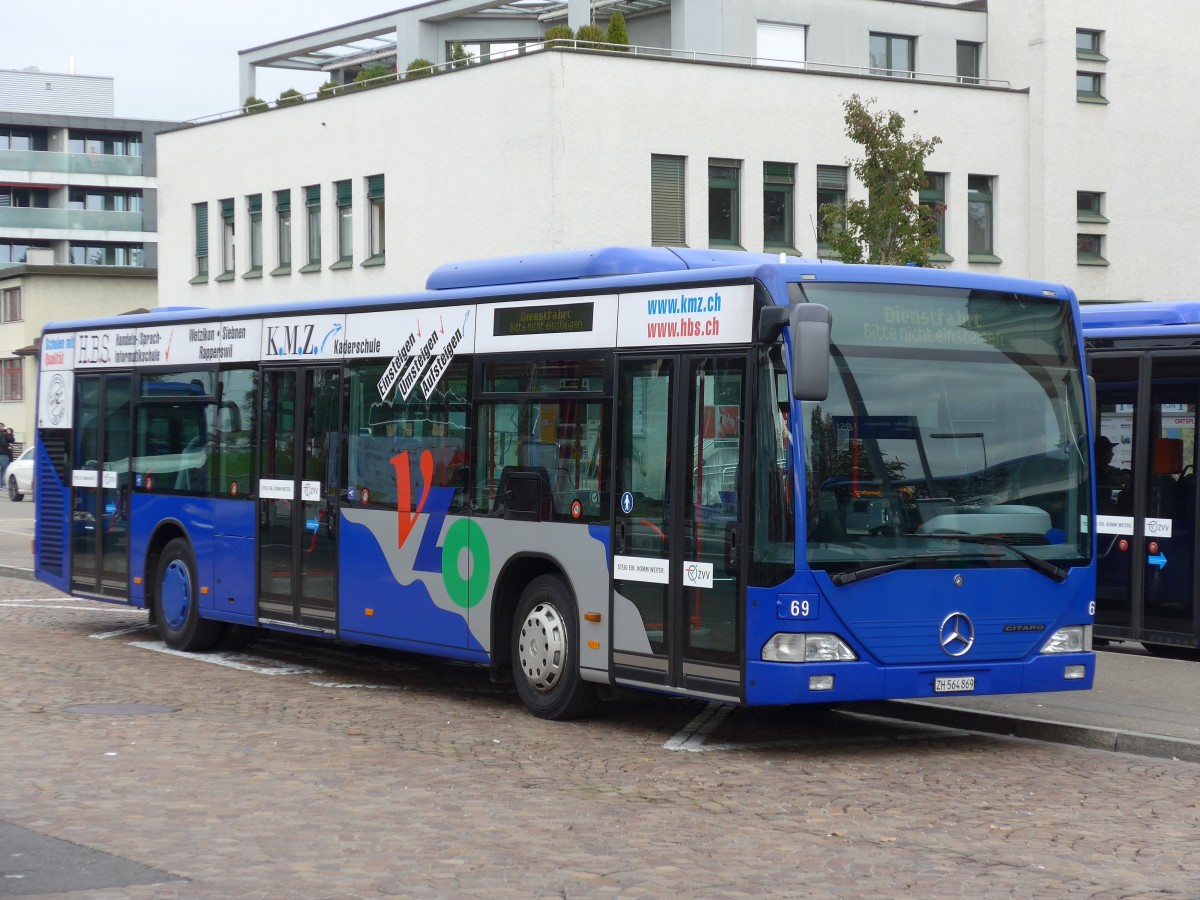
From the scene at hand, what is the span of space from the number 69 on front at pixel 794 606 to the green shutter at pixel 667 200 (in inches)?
1054

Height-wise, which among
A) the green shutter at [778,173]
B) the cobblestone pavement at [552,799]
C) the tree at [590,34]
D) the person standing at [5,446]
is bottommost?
the cobblestone pavement at [552,799]

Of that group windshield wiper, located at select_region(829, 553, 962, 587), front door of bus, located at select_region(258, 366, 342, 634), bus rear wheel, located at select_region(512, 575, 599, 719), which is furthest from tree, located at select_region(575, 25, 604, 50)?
windshield wiper, located at select_region(829, 553, 962, 587)

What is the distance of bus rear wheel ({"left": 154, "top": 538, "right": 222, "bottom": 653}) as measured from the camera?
15922 millimetres

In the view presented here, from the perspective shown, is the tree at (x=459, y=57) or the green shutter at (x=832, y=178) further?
the green shutter at (x=832, y=178)

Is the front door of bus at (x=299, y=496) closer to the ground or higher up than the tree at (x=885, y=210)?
closer to the ground

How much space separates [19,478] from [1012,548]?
45480mm

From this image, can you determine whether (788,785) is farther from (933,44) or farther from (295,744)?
(933,44)

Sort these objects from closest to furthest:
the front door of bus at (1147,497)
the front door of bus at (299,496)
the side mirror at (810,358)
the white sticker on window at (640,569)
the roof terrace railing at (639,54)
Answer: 1. the side mirror at (810,358)
2. the white sticker on window at (640,569)
3. the front door of bus at (299,496)
4. the front door of bus at (1147,497)
5. the roof terrace railing at (639,54)

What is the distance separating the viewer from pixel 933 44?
145 ft

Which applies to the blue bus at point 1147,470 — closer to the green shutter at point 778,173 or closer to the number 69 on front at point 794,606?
the number 69 on front at point 794,606

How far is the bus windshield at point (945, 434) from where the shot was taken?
1033 cm

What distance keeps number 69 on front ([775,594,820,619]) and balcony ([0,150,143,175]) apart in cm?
8963

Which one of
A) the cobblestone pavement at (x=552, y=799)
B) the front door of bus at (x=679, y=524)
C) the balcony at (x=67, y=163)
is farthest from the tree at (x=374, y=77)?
the balcony at (x=67, y=163)

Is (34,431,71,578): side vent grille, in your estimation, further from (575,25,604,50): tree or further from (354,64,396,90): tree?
(354,64,396,90): tree
